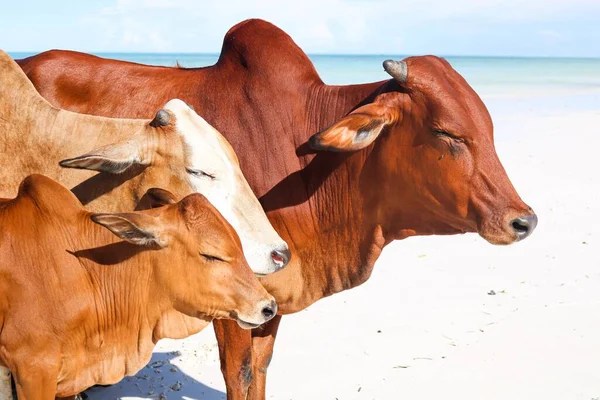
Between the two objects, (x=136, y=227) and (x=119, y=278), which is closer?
(x=136, y=227)

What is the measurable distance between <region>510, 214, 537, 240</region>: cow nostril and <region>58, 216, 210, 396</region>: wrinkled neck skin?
1473 millimetres

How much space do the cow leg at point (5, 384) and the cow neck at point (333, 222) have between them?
→ 5.00 feet

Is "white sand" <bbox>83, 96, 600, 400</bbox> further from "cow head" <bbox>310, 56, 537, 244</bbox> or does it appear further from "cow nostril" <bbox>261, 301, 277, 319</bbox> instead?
"cow nostril" <bbox>261, 301, 277, 319</bbox>

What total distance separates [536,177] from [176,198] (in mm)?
8531

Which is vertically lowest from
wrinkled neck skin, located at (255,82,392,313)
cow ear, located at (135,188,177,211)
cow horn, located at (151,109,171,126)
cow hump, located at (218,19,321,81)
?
wrinkled neck skin, located at (255,82,392,313)

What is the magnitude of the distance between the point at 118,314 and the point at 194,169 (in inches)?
27.6

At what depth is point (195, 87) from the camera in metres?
4.86

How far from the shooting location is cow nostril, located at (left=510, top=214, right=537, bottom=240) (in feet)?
13.8

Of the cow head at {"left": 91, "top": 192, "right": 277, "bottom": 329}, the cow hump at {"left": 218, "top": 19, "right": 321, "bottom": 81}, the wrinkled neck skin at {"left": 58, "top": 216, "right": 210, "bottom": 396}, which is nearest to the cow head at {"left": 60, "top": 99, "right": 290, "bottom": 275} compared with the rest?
the cow head at {"left": 91, "top": 192, "right": 277, "bottom": 329}

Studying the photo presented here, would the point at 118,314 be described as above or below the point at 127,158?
below

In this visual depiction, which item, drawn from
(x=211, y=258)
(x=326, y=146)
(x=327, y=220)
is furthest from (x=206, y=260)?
(x=327, y=220)

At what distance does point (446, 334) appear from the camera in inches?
255

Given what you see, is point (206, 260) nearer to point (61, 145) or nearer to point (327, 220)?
point (61, 145)

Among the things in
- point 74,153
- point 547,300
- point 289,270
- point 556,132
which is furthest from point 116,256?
point 556,132
